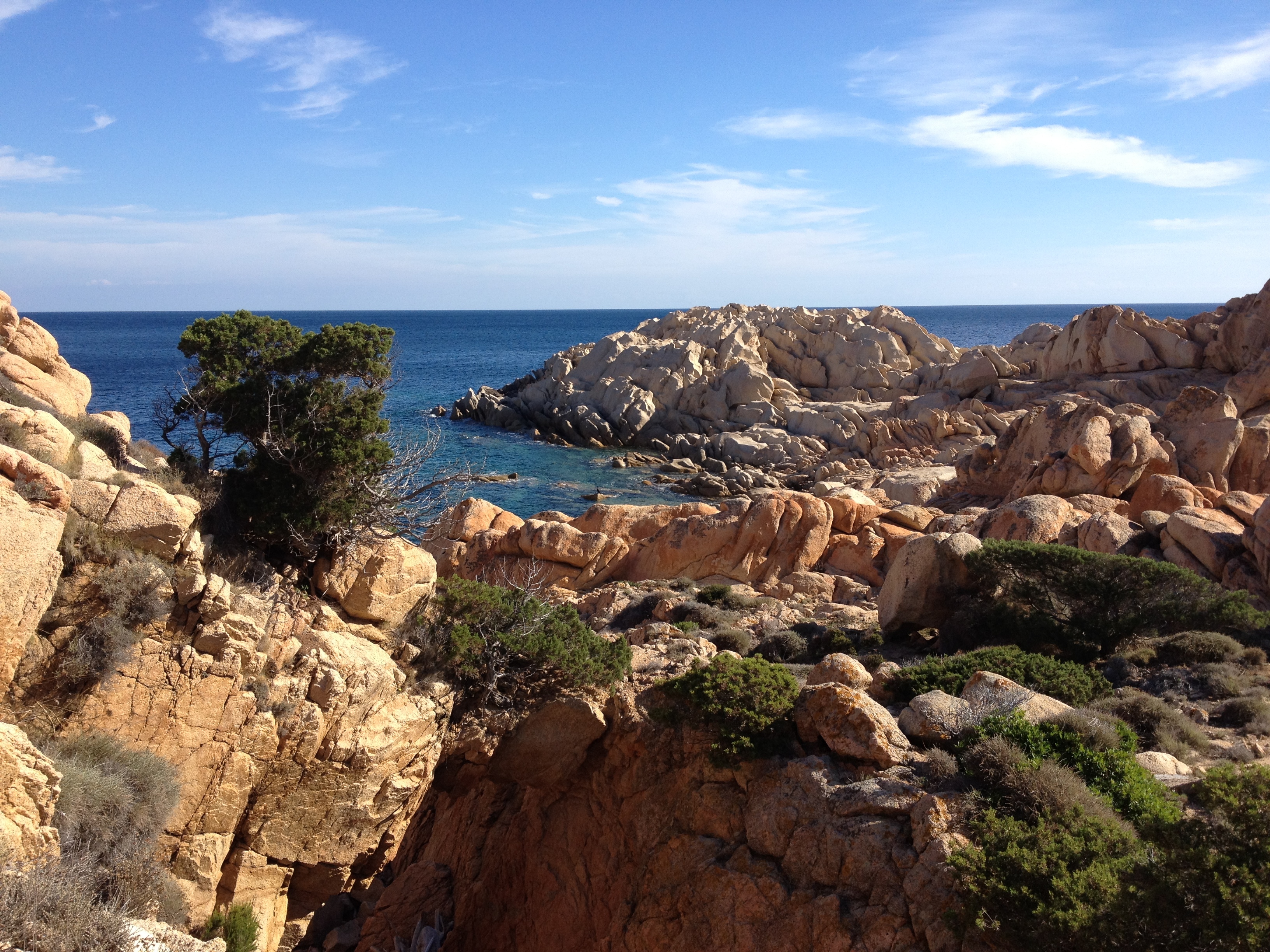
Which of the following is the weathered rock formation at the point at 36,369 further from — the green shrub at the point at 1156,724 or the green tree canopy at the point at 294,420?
the green shrub at the point at 1156,724

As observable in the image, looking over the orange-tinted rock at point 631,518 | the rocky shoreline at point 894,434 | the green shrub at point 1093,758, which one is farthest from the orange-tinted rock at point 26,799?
the orange-tinted rock at point 631,518

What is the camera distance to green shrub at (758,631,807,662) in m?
20.5

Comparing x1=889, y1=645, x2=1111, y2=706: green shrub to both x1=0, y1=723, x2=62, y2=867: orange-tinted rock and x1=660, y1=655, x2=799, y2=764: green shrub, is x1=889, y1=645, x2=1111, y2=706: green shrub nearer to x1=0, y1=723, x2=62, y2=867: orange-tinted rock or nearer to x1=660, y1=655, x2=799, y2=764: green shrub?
x1=660, y1=655, x2=799, y2=764: green shrub

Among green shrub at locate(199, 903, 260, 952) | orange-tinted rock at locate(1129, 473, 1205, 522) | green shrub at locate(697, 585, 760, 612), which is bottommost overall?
green shrub at locate(199, 903, 260, 952)

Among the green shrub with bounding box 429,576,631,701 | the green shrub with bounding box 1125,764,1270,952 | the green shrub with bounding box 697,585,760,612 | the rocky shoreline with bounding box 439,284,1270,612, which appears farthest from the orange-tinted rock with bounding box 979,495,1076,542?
the green shrub with bounding box 1125,764,1270,952

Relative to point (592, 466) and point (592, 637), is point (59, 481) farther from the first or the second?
point (592, 466)

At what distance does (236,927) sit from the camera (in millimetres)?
12383

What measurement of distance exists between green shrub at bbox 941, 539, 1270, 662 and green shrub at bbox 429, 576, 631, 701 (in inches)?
382

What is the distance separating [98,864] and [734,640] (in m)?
14.2

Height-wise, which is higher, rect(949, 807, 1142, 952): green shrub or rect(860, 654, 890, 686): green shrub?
rect(949, 807, 1142, 952): green shrub

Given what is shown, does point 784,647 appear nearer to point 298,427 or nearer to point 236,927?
point 298,427

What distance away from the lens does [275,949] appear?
1335cm

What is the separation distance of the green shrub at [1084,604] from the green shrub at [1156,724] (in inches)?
198

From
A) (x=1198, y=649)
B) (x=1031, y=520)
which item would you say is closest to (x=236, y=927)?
(x=1198, y=649)
